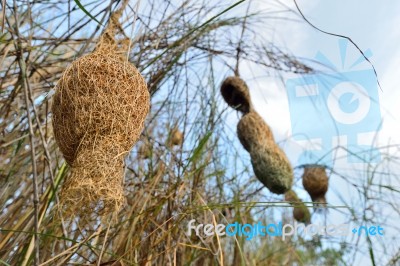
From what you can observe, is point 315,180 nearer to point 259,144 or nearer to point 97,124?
point 259,144

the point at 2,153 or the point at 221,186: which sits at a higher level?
the point at 221,186

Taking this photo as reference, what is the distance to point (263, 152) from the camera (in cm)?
210

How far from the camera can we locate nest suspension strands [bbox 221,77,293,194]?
2088mm

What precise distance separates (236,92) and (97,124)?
1.41 meters

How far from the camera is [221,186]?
4.99ft

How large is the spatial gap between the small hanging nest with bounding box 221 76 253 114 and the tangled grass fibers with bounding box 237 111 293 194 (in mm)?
52

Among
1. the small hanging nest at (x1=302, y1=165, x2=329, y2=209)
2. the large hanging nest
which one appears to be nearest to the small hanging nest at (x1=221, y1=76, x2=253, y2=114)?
the small hanging nest at (x1=302, y1=165, x2=329, y2=209)

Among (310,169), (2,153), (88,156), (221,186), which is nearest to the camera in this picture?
(88,156)

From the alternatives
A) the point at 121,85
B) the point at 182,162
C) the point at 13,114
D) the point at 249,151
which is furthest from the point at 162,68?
the point at 249,151

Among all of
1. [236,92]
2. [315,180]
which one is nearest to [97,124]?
[236,92]

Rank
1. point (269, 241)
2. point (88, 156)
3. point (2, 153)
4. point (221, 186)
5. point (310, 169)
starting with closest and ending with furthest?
point (88, 156)
point (2, 153)
point (221, 186)
point (269, 241)
point (310, 169)

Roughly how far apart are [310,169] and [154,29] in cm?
199

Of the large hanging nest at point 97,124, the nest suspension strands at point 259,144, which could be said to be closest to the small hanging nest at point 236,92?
the nest suspension strands at point 259,144

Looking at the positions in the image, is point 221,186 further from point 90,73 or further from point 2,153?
point 90,73
